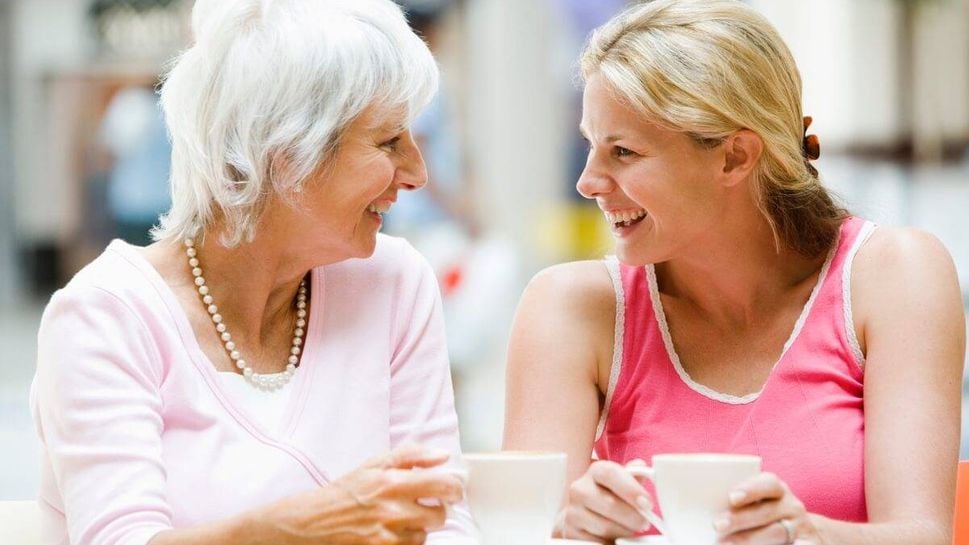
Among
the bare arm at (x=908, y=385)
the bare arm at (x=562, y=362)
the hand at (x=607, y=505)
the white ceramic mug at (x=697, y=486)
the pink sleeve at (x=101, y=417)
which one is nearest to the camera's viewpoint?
the white ceramic mug at (x=697, y=486)

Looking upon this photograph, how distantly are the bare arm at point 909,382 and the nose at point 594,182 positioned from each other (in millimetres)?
353

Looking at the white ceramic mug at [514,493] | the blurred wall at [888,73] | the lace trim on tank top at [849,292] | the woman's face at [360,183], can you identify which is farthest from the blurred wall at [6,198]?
the white ceramic mug at [514,493]

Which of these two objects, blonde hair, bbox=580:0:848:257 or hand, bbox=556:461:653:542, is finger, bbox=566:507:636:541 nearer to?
hand, bbox=556:461:653:542

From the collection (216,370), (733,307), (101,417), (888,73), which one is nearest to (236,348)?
(216,370)

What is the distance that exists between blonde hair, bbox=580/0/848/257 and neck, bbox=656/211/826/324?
1.1 inches

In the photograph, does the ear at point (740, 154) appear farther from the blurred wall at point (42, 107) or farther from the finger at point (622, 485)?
the blurred wall at point (42, 107)

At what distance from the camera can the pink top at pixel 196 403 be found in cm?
152

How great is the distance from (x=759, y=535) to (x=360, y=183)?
678mm

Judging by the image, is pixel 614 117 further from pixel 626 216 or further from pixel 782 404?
pixel 782 404

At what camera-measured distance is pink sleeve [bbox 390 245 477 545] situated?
182cm

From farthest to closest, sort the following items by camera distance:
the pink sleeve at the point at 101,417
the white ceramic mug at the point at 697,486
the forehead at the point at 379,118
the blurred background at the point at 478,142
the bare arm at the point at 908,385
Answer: the blurred background at the point at 478,142 → the forehead at the point at 379,118 → the bare arm at the point at 908,385 → the pink sleeve at the point at 101,417 → the white ceramic mug at the point at 697,486

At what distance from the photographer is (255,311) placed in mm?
1776

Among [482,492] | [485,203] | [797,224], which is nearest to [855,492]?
[797,224]

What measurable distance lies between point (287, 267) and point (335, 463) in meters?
0.27
